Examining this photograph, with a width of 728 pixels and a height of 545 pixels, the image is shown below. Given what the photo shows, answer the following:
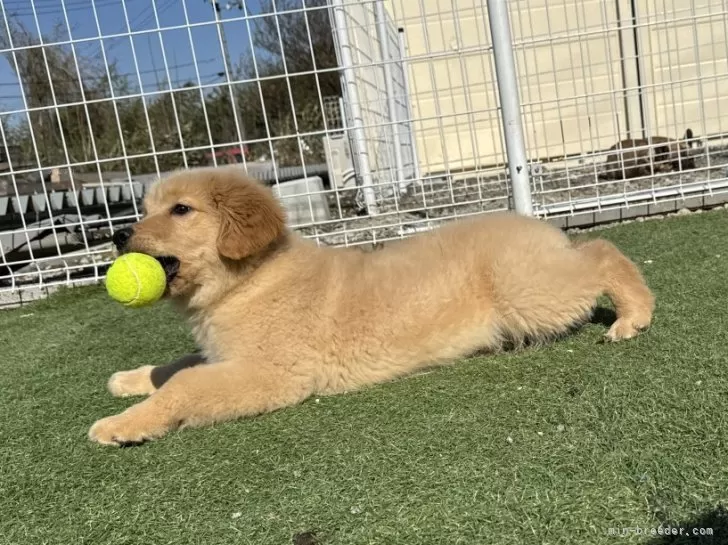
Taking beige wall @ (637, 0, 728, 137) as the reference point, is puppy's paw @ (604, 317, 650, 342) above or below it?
below

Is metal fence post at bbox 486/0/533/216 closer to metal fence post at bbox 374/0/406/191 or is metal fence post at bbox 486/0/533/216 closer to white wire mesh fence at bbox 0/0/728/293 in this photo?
white wire mesh fence at bbox 0/0/728/293

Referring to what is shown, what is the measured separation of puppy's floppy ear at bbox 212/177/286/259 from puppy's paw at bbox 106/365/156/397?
684 mm

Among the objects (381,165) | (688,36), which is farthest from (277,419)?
(688,36)

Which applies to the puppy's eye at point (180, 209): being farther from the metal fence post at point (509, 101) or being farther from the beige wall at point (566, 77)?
the beige wall at point (566, 77)

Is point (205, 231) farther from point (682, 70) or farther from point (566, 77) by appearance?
point (682, 70)

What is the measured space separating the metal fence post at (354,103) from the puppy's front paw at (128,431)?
361cm

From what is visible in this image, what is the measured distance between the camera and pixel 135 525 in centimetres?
151

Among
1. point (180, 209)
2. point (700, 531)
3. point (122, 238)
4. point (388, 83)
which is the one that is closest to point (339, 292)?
point (180, 209)

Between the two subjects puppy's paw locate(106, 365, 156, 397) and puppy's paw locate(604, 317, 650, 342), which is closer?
puppy's paw locate(604, 317, 650, 342)

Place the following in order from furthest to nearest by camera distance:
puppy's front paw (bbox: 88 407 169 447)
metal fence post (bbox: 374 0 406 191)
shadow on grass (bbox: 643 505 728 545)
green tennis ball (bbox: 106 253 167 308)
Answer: metal fence post (bbox: 374 0 406 191) → green tennis ball (bbox: 106 253 167 308) → puppy's front paw (bbox: 88 407 169 447) → shadow on grass (bbox: 643 505 728 545)

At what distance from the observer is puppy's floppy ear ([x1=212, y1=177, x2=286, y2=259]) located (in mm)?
2258

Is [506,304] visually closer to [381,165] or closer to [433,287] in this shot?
[433,287]

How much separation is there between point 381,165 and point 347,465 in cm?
518

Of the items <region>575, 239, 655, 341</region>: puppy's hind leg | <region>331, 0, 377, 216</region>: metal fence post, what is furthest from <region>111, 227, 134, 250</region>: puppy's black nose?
<region>331, 0, 377, 216</region>: metal fence post
